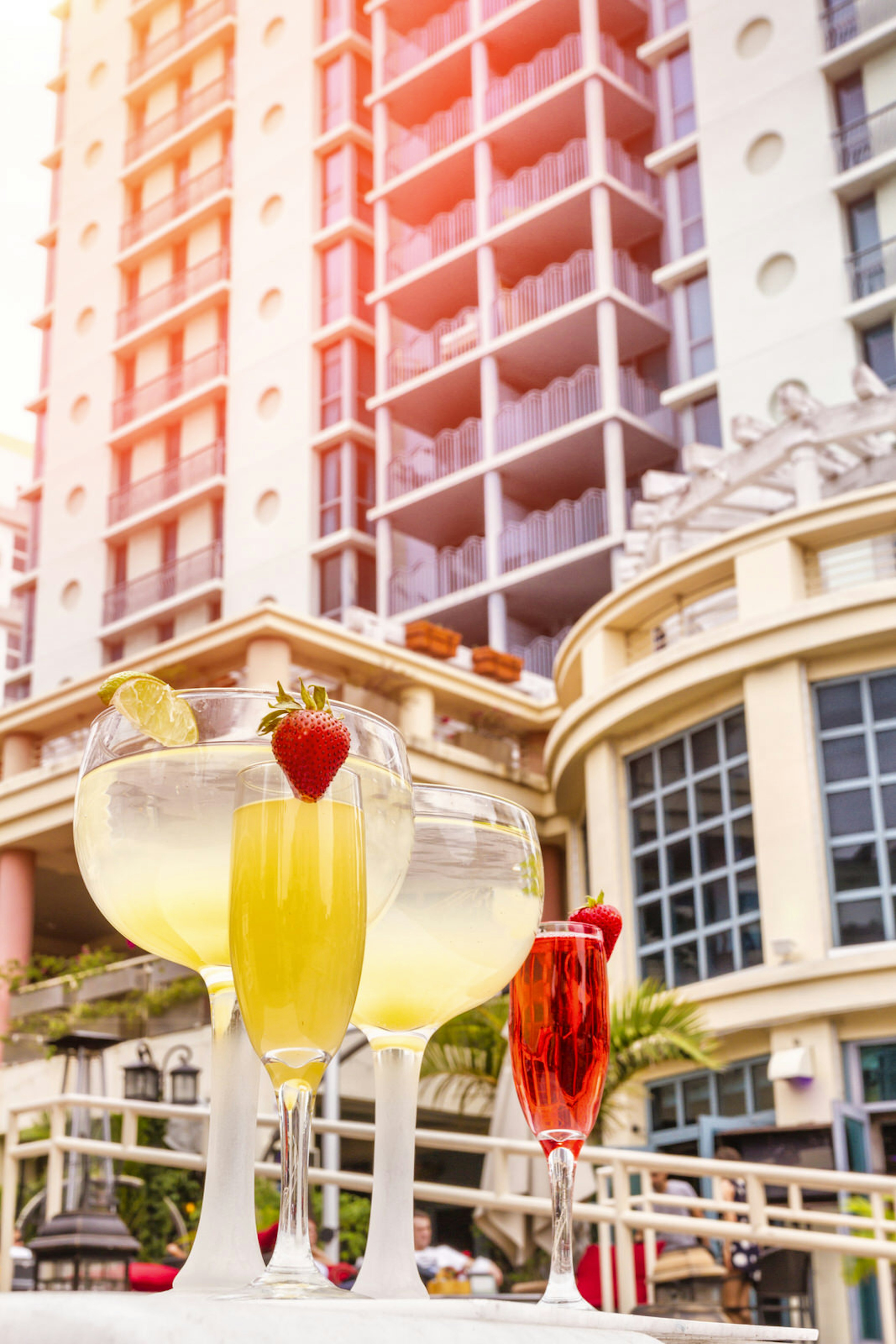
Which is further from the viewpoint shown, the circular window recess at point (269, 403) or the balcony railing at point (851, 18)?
the circular window recess at point (269, 403)

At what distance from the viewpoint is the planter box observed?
794 inches

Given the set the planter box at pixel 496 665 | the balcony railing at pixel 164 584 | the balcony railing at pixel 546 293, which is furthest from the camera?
the balcony railing at pixel 164 584

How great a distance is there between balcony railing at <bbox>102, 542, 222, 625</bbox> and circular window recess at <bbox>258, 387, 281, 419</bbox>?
9.80 ft

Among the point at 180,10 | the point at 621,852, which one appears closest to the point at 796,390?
the point at 621,852

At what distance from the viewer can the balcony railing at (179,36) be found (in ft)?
123

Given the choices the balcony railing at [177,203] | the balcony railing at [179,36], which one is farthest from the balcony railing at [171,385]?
the balcony railing at [179,36]

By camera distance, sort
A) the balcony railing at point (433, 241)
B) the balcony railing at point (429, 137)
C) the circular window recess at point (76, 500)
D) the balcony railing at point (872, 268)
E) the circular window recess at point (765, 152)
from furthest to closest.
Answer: the circular window recess at point (76, 500) → the balcony railing at point (429, 137) → the balcony railing at point (433, 241) → the circular window recess at point (765, 152) → the balcony railing at point (872, 268)

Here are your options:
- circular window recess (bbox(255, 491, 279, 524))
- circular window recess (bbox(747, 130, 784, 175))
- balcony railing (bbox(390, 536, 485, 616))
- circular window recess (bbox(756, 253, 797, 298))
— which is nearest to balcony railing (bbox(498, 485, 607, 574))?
balcony railing (bbox(390, 536, 485, 616))

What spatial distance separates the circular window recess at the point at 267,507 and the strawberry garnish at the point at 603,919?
103 feet

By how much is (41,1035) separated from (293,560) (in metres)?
15.4

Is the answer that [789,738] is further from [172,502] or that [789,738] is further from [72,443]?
[72,443]

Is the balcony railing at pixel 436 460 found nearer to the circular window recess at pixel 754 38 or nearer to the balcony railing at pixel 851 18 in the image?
the circular window recess at pixel 754 38

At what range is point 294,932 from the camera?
2.59 feet

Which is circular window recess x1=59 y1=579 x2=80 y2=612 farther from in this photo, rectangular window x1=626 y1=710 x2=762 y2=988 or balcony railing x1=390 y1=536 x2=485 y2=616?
rectangular window x1=626 y1=710 x2=762 y2=988
